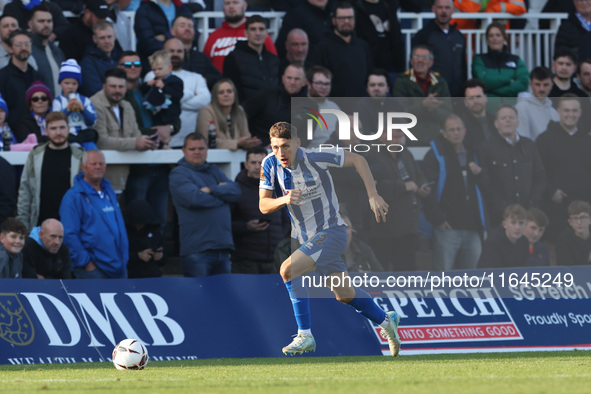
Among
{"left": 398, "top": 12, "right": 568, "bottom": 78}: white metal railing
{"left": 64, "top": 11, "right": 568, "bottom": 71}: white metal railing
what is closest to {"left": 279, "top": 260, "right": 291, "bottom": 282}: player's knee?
{"left": 64, "top": 11, "right": 568, "bottom": 71}: white metal railing

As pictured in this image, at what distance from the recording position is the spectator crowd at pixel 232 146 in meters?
11.7

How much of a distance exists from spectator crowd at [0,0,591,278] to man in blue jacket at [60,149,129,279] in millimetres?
17

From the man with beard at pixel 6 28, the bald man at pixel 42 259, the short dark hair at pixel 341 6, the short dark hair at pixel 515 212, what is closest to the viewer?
the bald man at pixel 42 259

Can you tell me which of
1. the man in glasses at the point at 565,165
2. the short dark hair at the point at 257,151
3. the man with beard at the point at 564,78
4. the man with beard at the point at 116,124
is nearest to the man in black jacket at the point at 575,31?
the man with beard at the point at 564,78

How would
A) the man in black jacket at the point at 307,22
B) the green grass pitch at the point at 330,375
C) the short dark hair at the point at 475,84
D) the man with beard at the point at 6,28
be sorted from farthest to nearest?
the man in black jacket at the point at 307,22 → the short dark hair at the point at 475,84 → the man with beard at the point at 6,28 → the green grass pitch at the point at 330,375

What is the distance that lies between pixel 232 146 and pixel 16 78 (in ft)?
8.88

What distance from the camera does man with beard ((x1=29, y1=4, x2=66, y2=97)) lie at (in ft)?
41.3

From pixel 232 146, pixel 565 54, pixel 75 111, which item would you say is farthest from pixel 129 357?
pixel 565 54

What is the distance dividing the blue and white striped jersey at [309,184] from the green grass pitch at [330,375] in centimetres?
132

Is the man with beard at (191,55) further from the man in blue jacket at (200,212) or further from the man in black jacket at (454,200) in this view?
the man in black jacket at (454,200)

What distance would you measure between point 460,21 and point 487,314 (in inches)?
257

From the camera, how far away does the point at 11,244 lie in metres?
10.7

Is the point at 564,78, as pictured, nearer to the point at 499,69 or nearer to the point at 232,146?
the point at 499,69

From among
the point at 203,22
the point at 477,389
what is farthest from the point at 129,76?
the point at 477,389
